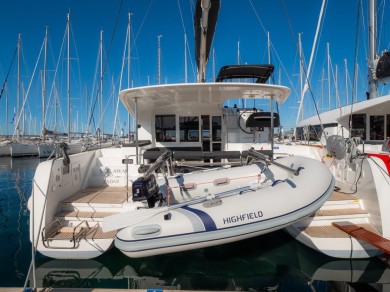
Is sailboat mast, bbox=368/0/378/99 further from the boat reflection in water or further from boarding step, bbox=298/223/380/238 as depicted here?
the boat reflection in water

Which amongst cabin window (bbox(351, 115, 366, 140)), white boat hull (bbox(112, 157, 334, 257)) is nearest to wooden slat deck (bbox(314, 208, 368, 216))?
white boat hull (bbox(112, 157, 334, 257))

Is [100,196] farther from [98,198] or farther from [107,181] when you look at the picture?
[107,181]

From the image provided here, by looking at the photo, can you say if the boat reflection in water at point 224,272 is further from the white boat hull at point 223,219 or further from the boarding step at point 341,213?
the white boat hull at point 223,219

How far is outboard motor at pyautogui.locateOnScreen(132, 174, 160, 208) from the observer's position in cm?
339

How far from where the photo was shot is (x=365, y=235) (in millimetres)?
3543

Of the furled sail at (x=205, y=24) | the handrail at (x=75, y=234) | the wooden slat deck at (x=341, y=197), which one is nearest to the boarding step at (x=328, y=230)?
the wooden slat deck at (x=341, y=197)

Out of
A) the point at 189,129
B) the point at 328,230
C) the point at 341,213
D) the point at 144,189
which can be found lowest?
the point at 328,230

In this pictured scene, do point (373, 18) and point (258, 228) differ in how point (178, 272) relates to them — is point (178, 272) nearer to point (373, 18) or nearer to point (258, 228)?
point (258, 228)

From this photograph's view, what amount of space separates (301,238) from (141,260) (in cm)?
234

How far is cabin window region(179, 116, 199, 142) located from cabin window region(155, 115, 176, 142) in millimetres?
241

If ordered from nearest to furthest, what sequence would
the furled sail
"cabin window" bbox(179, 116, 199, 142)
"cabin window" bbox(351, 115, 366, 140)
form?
the furled sail
"cabin window" bbox(179, 116, 199, 142)
"cabin window" bbox(351, 115, 366, 140)

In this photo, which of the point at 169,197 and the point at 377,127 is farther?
the point at 377,127

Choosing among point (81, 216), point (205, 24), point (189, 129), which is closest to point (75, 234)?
point (81, 216)

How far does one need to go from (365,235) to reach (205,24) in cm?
406
